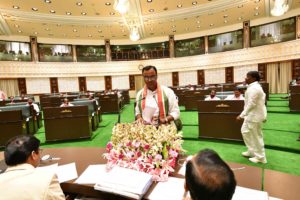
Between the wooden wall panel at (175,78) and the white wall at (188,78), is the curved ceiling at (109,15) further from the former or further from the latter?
the wooden wall panel at (175,78)

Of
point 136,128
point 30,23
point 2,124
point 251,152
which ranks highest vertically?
point 30,23

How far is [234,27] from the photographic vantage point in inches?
621

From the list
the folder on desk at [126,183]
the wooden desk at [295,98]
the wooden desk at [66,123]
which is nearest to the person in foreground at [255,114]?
the folder on desk at [126,183]

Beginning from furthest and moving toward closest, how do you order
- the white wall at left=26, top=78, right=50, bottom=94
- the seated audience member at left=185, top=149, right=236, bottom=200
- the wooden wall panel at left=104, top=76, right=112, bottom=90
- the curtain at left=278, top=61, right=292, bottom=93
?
the wooden wall panel at left=104, top=76, right=112, bottom=90 < the white wall at left=26, top=78, right=50, bottom=94 < the curtain at left=278, top=61, right=292, bottom=93 < the seated audience member at left=185, top=149, right=236, bottom=200

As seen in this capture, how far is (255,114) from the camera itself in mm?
3330

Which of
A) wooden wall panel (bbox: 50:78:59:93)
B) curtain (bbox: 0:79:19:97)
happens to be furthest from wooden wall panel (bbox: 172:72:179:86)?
curtain (bbox: 0:79:19:97)

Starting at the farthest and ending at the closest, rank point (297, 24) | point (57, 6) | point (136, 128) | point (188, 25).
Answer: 1. point (188, 25)
2. point (297, 24)
3. point (57, 6)
4. point (136, 128)

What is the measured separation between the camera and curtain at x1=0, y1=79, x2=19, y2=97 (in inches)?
583

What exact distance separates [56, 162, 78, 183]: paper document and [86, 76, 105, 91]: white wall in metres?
17.1

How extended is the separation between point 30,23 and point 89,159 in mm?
14289

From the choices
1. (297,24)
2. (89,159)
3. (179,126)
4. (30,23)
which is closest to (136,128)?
(89,159)

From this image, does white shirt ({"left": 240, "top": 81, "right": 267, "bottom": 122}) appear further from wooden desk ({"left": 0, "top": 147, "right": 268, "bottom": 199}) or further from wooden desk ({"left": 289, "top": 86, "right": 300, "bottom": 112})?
wooden desk ({"left": 289, "top": 86, "right": 300, "bottom": 112})

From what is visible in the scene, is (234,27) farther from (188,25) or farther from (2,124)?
(2,124)

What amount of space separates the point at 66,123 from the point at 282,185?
16.8 feet
